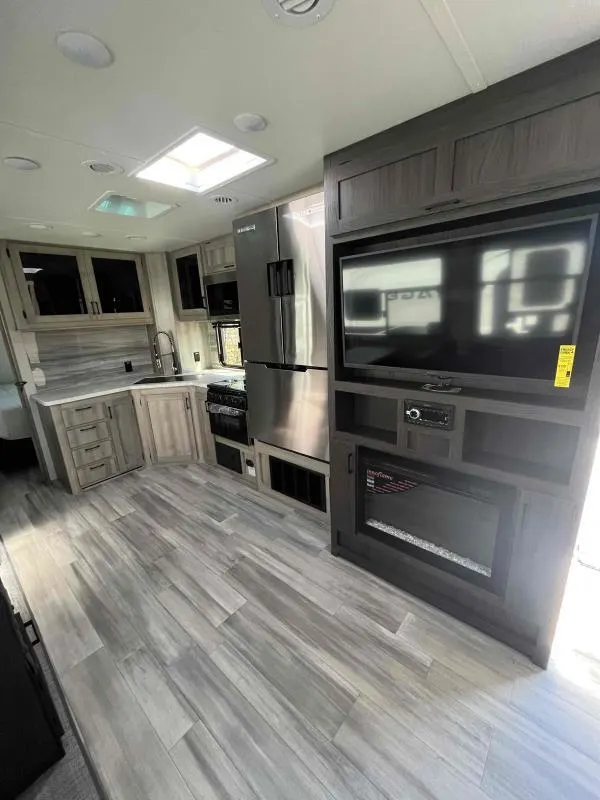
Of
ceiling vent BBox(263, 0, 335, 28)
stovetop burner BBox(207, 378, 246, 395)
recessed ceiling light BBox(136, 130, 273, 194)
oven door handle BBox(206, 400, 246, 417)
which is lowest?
oven door handle BBox(206, 400, 246, 417)

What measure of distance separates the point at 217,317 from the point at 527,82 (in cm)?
274

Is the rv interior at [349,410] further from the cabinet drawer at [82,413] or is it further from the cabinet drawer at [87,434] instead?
the cabinet drawer at [82,413]

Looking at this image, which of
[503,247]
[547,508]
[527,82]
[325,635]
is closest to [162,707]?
[325,635]

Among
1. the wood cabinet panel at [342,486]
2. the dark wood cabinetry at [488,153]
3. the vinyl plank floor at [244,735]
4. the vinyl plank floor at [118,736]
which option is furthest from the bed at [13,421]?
the dark wood cabinetry at [488,153]

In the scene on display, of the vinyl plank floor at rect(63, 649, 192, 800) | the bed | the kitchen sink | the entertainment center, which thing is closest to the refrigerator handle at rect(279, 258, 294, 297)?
the entertainment center

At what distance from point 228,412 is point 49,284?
2185 mm

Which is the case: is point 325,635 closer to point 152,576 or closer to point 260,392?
point 152,576

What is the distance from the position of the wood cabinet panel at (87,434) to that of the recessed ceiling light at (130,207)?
191cm

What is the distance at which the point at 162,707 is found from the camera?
1.36 meters

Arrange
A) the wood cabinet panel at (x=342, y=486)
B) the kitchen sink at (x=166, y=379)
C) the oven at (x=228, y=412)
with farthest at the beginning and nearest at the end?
the kitchen sink at (x=166, y=379)
the oven at (x=228, y=412)
the wood cabinet panel at (x=342, y=486)

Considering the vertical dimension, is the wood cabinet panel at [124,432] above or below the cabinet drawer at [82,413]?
below

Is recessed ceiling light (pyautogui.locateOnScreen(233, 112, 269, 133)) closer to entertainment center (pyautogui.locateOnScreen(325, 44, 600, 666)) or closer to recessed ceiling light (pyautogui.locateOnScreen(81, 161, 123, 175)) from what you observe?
entertainment center (pyautogui.locateOnScreen(325, 44, 600, 666))

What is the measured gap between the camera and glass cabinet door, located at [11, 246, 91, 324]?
3.01 metres

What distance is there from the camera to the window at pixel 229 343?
356 centimetres
